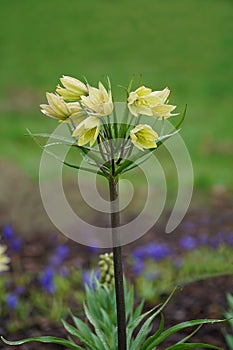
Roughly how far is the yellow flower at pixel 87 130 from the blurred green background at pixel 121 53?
6184mm

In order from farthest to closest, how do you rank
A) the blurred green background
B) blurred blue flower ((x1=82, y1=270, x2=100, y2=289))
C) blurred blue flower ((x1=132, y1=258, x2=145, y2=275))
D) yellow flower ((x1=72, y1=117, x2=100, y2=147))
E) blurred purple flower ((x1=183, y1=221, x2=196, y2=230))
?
the blurred green background
blurred purple flower ((x1=183, y1=221, x2=196, y2=230))
blurred blue flower ((x1=132, y1=258, x2=145, y2=275))
blurred blue flower ((x1=82, y1=270, x2=100, y2=289))
yellow flower ((x1=72, y1=117, x2=100, y2=147))

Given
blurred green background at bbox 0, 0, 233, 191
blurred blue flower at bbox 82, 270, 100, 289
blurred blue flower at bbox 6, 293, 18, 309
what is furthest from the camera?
blurred green background at bbox 0, 0, 233, 191

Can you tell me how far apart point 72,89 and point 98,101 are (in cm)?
10

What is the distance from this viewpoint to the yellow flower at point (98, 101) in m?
1.74

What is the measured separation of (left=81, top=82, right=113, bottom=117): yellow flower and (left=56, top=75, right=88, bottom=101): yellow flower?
2.0 inches

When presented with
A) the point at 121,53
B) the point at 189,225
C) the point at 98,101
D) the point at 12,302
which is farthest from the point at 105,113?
the point at 121,53

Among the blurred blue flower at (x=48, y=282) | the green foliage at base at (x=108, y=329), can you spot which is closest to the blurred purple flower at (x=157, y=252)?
the blurred blue flower at (x=48, y=282)

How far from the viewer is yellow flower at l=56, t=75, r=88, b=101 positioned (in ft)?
5.90

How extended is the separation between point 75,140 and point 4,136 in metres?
6.38

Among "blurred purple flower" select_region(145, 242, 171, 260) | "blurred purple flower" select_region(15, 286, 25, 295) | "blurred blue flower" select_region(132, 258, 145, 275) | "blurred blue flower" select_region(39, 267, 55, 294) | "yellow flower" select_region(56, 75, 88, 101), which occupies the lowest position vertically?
"blurred purple flower" select_region(15, 286, 25, 295)

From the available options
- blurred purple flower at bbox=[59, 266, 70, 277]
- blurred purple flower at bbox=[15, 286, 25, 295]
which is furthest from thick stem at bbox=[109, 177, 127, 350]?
blurred purple flower at bbox=[59, 266, 70, 277]

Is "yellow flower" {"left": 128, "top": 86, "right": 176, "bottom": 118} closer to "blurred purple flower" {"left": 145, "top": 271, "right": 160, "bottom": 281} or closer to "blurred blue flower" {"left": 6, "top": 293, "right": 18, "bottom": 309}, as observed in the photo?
"blurred blue flower" {"left": 6, "top": 293, "right": 18, "bottom": 309}

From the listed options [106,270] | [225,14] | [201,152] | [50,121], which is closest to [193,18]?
[225,14]

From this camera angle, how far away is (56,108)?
1.80m
